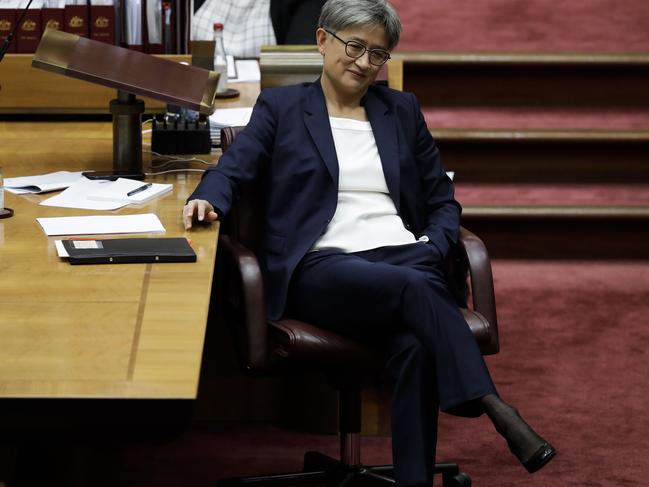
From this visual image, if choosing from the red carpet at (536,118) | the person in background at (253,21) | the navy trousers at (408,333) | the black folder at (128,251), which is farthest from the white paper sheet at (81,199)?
the red carpet at (536,118)

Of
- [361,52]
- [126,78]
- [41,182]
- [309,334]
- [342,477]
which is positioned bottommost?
[342,477]

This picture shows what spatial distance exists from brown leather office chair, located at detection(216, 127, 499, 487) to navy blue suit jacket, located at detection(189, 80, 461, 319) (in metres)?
0.06

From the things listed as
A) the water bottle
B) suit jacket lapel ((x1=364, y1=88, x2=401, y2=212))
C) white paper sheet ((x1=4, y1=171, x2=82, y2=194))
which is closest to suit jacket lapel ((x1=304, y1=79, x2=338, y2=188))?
suit jacket lapel ((x1=364, y1=88, x2=401, y2=212))

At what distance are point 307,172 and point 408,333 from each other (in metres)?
0.47

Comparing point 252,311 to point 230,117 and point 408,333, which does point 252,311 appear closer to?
point 408,333

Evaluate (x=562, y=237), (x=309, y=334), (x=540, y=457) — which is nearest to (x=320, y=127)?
(x=309, y=334)

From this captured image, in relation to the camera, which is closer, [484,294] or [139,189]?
[484,294]

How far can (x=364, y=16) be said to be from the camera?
2.55 m

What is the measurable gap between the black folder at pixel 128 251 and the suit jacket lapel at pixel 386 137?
1.96ft

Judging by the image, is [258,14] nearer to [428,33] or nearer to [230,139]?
[428,33]

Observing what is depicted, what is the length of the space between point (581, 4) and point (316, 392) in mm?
2648

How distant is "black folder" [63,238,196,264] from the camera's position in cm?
207

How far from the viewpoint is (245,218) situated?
2617mm

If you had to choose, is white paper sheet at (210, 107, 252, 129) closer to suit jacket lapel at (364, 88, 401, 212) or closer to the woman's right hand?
suit jacket lapel at (364, 88, 401, 212)
